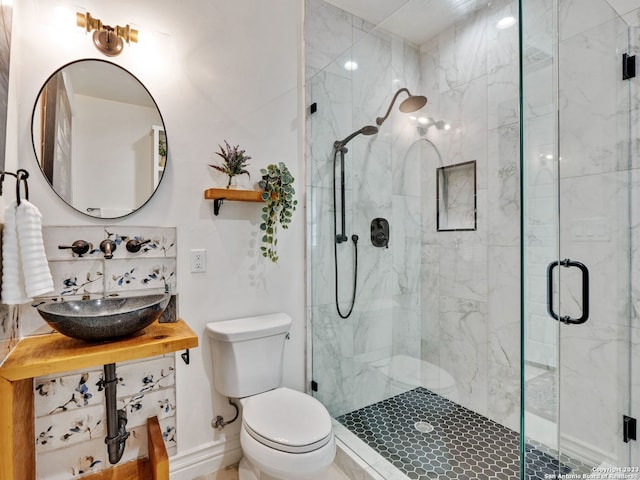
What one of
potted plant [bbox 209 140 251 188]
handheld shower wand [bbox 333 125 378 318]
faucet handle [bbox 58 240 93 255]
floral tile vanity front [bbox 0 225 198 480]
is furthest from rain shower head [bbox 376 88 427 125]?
faucet handle [bbox 58 240 93 255]

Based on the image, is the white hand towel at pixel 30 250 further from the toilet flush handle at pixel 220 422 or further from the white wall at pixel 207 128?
the toilet flush handle at pixel 220 422

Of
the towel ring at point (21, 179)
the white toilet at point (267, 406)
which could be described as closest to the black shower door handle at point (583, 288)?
the white toilet at point (267, 406)

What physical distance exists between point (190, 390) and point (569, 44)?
247cm

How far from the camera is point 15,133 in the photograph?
4.29 feet

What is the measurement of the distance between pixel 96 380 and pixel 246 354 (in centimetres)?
66

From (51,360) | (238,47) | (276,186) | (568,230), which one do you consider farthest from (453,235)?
(51,360)

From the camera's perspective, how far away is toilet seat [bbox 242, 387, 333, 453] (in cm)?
130

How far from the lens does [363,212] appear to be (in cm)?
201

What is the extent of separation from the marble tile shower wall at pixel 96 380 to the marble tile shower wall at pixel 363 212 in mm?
871

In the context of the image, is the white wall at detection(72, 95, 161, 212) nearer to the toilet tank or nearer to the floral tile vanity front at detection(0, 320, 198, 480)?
the floral tile vanity front at detection(0, 320, 198, 480)

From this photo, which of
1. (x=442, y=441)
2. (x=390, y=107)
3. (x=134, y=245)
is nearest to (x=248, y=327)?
(x=134, y=245)

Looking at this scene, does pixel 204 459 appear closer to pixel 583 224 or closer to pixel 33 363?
pixel 33 363

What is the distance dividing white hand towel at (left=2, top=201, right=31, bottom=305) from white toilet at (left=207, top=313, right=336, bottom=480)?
79 centimetres

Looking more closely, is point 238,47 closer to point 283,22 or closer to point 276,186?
point 283,22
